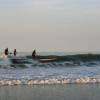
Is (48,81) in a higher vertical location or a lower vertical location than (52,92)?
higher

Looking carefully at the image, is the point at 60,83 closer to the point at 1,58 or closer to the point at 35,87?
the point at 35,87

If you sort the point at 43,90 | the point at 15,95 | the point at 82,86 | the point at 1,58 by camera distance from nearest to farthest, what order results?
the point at 15,95
the point at 43,90
the point at 82,86
the point at 1,58

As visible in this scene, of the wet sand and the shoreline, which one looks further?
the shoreline

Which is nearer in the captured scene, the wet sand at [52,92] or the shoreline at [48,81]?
the wet sand at [52,92]

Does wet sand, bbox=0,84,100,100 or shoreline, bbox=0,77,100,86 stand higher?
shoreline, bbox=0,77,100,86

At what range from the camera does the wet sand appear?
13547mm

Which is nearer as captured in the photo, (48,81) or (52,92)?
(52,92)

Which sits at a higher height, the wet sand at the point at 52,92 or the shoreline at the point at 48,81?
the shoreline at the point at 48,81

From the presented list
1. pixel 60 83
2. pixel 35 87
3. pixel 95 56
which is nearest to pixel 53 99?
pixel 35 87

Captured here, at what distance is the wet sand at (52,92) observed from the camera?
1355 cm

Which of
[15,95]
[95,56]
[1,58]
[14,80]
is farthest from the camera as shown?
Answer: [95,56]

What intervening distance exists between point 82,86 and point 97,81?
4.88 feet

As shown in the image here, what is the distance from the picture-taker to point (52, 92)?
48.5 ft

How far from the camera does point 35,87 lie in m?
16.4
